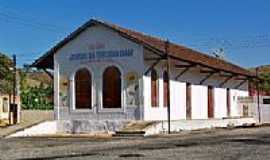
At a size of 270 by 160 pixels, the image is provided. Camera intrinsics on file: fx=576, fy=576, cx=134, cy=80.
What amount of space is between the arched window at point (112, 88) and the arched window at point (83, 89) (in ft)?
3.14

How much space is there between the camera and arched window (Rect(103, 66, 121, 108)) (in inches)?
1226

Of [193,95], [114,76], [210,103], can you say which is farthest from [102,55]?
[210,103]

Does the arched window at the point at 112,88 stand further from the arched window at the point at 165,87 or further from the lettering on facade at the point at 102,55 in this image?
the arched window at the point at 165,87

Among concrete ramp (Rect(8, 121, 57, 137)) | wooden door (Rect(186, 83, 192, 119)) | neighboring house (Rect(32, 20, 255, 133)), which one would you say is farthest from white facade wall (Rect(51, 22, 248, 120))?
concrete ramp (Rect(8, 121, 57, 137))

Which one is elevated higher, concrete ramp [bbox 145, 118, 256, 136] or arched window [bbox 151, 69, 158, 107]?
arched window [bbox 151, 69, 158, 107]

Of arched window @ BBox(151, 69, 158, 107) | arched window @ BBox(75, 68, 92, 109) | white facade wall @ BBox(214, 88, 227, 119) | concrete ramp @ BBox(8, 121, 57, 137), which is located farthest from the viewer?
white facade wall @ BBox(214, 88, 227, 119)

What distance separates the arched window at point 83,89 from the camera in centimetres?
3197

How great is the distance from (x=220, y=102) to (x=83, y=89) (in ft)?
40.1

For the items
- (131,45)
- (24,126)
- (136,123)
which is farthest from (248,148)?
(24,126)

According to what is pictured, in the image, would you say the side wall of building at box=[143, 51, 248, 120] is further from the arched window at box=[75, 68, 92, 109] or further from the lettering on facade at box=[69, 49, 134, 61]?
the arched window at box=[75, 68, 92, 109]

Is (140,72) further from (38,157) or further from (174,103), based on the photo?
(38,157)

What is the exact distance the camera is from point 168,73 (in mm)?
32188

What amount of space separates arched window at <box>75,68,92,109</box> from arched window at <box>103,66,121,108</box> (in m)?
0.96

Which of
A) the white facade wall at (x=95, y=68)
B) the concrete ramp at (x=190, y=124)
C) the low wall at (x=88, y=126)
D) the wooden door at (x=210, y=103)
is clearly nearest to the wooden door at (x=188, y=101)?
the concrete ramp at (x=190, y=124)
